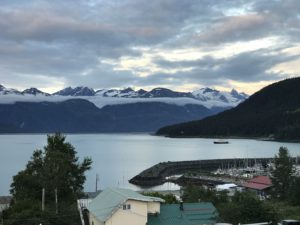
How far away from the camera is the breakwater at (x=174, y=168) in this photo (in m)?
83.2

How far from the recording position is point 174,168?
103 meters

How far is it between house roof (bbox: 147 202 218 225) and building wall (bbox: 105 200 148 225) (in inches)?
21.9

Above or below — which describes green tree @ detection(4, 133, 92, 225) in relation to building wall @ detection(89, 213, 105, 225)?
above

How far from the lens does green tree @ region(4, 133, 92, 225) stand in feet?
86.5

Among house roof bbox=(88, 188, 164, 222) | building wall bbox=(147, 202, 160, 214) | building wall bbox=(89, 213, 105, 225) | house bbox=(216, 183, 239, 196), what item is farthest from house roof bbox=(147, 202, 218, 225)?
house bbox=(216, 183, 239, 196)

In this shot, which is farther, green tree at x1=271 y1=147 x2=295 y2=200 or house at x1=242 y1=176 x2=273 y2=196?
house at x1=242 y1=176 x2=273 y2=196

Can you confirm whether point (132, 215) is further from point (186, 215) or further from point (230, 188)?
point (230, 188)

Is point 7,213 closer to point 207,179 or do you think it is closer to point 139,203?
point 139,203

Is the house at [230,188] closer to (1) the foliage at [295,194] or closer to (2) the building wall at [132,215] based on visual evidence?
(1) the foliage at [295,194]

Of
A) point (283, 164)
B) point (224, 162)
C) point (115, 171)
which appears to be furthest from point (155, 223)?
point (224, 162)

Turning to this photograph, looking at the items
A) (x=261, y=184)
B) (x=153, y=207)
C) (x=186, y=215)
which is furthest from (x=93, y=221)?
(x=261, y=184)

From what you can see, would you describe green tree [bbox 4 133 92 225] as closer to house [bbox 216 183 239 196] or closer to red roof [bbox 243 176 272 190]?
house [bbox 216 183 239 196]

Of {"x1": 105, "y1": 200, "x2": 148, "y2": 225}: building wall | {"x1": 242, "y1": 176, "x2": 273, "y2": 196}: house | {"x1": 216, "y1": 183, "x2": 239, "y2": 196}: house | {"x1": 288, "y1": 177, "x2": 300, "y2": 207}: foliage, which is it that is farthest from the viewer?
{"x1": 242, "y1": 176, "x2": 273, "y2": 196}: house

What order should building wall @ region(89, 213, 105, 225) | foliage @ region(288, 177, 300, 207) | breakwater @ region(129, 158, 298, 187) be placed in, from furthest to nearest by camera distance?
breakwater @ region(129, 158, 298, 187) < foliage @ region(288, 177, 300, 207) < building wall @ region(89, 213, 105, 225)
